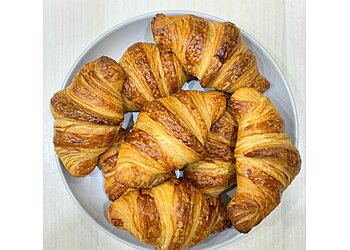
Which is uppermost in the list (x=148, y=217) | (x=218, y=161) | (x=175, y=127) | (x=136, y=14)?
(x=136, y=14)

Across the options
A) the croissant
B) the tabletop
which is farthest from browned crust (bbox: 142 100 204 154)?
the tabletop

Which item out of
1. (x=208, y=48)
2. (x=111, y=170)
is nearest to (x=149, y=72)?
(x=208, y=48)

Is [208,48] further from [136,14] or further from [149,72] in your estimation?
[136,14]

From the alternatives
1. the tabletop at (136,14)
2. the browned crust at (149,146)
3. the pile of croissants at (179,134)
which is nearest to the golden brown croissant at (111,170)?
the pile of croissants at (179,134)

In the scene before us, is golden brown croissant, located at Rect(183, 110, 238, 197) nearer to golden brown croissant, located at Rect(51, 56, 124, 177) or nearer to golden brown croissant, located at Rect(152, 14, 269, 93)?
golden brown croissant, located at Rect(152, 14, 269, 93)

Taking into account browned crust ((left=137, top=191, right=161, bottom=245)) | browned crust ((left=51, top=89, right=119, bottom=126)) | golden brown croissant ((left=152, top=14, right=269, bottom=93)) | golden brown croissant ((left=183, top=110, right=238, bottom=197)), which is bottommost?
browned crust ((left=137, top=191, right=161, bottom=245))

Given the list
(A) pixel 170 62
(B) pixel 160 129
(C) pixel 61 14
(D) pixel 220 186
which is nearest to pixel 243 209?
(D) pixel 220 186

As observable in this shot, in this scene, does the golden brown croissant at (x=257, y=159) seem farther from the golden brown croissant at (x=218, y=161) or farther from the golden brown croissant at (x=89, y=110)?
the golden brown croissant at (x=89, y=110)
